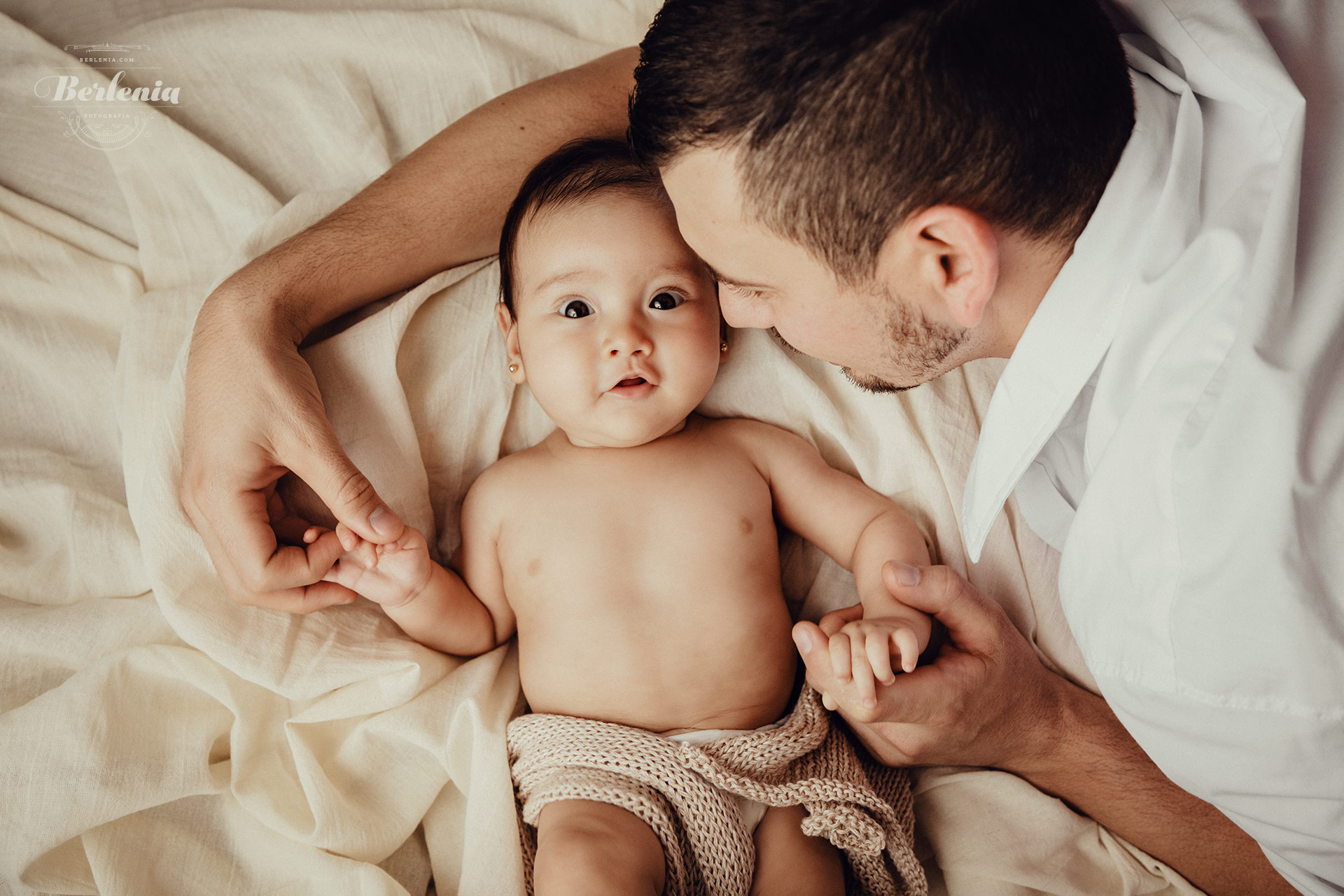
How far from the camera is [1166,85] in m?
1.21

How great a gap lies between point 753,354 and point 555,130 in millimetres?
600

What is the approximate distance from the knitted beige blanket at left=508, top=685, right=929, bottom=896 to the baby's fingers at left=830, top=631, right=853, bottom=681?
0.23 m

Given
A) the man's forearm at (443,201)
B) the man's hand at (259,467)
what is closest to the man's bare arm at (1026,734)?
the man's hand at (259,467)

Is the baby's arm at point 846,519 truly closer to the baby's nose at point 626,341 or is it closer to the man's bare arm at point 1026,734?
the man's bare arm at point 1026,734

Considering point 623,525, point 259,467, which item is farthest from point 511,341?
point 259,467

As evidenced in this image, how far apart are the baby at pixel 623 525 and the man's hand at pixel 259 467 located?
0.28ft

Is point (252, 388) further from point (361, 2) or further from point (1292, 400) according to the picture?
point (1292, 400)

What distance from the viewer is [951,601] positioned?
1.41 meters

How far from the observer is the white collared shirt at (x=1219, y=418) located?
98cm

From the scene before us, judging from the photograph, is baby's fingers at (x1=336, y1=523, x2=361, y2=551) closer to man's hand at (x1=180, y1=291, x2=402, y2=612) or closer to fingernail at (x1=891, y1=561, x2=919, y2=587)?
man's hand at (x1=180, y1=291, x2=402, y2=612)

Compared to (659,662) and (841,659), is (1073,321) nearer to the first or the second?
(841,659)

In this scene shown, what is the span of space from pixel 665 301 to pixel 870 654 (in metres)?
0.72

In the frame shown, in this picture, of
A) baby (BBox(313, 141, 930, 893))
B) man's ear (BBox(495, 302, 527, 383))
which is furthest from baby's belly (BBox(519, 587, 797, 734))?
man's ear (BBox(495, 302, 527, 383))

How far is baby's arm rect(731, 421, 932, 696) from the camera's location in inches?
56.4
